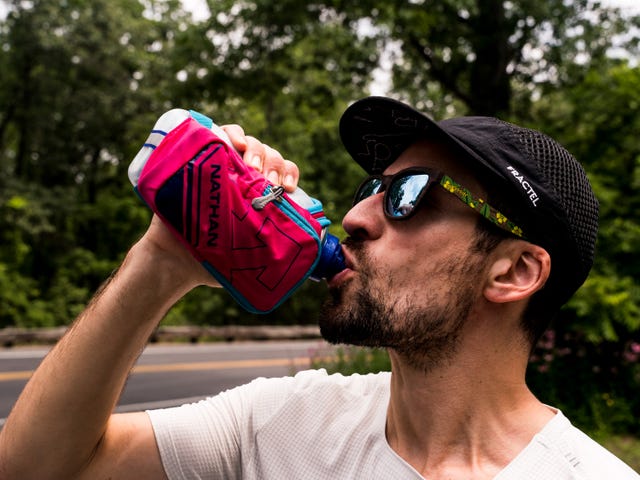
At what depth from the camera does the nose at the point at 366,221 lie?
196 centimetres

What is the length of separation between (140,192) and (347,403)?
0.89 meters

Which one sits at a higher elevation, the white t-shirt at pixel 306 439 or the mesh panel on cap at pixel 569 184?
the mesh panel on cap at pixel 569 184

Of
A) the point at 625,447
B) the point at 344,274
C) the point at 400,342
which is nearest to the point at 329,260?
the point at 344,274

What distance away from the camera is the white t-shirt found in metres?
1.68

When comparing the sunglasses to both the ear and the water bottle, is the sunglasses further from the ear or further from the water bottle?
the water bottle

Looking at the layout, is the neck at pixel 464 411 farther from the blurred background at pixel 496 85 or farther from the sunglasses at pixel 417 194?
the blurred background at pixel 496 85

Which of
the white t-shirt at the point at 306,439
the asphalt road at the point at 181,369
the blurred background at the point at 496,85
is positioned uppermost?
the white t-shirt at the point at 306,439

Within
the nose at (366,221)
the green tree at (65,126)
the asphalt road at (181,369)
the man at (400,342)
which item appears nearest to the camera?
the man at (400,342)

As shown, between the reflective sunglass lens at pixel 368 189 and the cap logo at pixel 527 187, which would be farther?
the reflective sunglass lens at pixel 368 189

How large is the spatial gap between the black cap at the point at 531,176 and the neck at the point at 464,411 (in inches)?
11.9

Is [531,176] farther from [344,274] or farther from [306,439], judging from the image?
[306,439]

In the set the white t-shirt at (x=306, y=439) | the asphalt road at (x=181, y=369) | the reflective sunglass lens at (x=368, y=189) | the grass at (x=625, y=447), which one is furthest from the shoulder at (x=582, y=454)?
the asphalt road at (x=181, y=369)

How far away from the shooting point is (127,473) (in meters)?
1.83

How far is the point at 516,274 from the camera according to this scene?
1.94m
